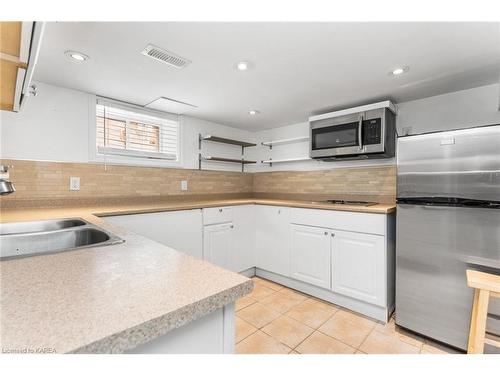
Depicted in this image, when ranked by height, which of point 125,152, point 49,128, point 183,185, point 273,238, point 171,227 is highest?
point 49,128

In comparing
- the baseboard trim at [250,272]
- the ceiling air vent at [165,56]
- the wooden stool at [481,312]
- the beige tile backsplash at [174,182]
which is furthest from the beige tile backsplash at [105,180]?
the wooden stool at [481,312]

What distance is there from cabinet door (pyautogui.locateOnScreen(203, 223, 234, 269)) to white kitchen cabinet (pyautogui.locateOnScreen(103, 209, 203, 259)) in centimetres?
8

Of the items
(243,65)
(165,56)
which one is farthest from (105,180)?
(243,65)

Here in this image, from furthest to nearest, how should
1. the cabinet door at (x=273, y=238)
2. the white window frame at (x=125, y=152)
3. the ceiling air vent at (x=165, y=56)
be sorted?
the cabinet door at (x=273, y=238) < the white window frame at (x=125, y=152) < the ceiling air vent at (x=165, y=56)

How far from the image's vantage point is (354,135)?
7.91 feet

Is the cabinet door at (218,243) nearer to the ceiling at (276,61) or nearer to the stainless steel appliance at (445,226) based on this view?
the ceiling at (276,61)

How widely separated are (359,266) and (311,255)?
0.47 metres

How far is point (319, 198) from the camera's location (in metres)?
3.04

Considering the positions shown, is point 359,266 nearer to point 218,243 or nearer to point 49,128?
point 218,243

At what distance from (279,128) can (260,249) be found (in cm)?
176

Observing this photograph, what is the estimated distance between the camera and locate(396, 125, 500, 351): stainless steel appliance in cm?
154

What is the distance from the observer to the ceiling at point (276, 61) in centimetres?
134

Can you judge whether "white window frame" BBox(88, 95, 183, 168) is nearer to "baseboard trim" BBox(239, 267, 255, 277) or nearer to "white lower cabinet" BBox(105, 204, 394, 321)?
"white lower cabinet" BBox(105, 204, 394, 321)

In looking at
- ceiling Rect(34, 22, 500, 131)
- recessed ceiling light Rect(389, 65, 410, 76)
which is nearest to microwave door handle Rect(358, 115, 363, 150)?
ceiling Rect(34, 22, 500, 131)
